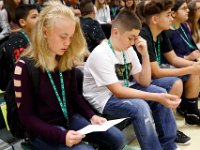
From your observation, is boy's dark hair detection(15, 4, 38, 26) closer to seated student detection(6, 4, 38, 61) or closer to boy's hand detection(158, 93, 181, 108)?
seated student detection(6, 4, 38, 61)

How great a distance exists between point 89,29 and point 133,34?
1.22 meters

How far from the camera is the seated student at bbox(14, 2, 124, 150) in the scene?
1.37 m

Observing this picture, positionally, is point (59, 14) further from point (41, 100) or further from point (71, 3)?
point (71, 3)

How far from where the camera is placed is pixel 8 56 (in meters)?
2.05

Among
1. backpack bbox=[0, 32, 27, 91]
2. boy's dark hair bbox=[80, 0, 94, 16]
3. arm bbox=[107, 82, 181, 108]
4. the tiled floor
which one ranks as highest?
boy's dark hair bbox=[80, 0, 94, 16]

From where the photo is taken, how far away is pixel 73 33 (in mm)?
1465

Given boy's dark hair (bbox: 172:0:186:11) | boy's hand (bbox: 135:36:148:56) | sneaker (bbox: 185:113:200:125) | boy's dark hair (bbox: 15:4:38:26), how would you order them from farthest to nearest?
boy's dark hair (bbox: 172:0:186:11), sneaker (bbox: 185:113:200:125), boy's dark hair (bbox: 15:4:38:26), boy's hand (bbox: 135:36:148:56)

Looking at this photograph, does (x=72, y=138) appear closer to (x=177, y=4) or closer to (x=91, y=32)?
(x=91, y=32)

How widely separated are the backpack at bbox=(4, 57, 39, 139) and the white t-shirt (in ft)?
1.47

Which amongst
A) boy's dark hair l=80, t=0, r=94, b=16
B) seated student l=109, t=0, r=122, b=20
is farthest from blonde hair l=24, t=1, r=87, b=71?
seated student l=109, t=0, r=122, b=20

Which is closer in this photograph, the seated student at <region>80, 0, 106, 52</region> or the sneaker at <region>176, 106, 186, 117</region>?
the sneaker at <region>176, 106, 186, 117</region>

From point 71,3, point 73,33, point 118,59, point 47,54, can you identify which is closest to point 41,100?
point 47,54

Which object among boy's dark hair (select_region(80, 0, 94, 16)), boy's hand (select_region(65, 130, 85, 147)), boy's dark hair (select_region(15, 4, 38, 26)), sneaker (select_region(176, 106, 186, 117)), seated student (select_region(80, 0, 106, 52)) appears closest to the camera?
boy's hand (select_region(65, 130, 85, 147))

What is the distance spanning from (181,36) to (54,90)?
1.65 metres
